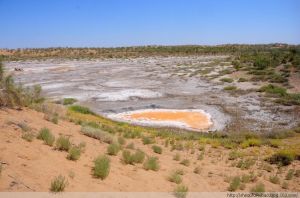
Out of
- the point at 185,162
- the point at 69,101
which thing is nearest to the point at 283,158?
the point at 185,162

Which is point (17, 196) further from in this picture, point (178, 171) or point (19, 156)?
point (178, 171)

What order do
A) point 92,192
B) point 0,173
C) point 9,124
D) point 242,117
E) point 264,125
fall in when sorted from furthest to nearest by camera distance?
1. point 242,117
2. point 264,125
3. point 9,124
4. point 92,192
5. point 0,173

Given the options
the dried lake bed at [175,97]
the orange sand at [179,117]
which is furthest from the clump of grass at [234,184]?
the orange sand at [179,117]

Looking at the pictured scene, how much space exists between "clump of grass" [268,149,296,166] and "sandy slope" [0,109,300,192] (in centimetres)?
195

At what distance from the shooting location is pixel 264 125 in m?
23.7

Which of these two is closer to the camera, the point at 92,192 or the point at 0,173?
the point at 0,173

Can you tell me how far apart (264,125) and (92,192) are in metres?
17.2

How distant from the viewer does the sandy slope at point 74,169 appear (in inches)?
331

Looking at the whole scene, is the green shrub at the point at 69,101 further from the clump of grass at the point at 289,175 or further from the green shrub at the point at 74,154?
the clump of grass at the point at 289,175

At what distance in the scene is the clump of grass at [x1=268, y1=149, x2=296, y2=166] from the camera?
1561 cm

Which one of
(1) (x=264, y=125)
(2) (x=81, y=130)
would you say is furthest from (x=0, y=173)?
(1) (x=264, y=125)

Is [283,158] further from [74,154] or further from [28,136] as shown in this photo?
[28,136]

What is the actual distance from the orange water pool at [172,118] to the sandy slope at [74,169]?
8.24 meters

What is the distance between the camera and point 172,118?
2567 cm
